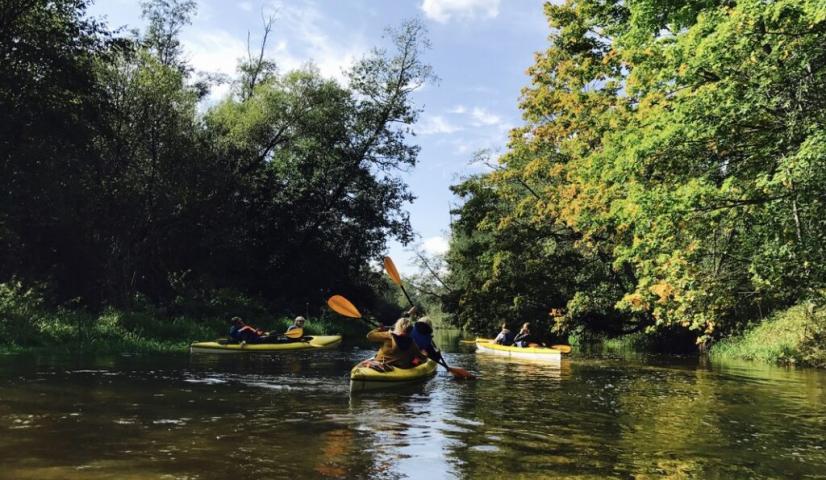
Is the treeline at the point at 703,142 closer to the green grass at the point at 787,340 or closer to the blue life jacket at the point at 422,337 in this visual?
the green grass at the point at 787,340

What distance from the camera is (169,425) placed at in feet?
24.2

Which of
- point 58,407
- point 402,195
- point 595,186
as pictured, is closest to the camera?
point 58,407

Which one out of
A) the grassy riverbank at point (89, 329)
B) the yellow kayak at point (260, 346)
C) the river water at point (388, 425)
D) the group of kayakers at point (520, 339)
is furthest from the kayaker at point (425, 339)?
the grassy riverbank at point (89, 329)

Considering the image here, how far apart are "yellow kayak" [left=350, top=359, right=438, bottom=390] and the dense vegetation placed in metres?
11.9

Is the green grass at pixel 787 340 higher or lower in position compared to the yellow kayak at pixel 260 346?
higher

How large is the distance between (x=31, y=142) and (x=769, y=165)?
20.7 metres

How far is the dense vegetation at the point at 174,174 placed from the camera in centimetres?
2019

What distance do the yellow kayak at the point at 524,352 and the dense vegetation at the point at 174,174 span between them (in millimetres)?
12295

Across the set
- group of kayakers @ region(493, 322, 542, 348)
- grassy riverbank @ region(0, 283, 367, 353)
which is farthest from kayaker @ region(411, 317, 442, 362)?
grassy riverbank @ region(0, 283, 367, 353)

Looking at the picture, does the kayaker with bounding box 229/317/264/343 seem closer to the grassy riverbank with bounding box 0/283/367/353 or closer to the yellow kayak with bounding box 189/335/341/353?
the yellow kayak with bounding box 189/335/341/353

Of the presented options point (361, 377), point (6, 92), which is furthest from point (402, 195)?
point (361, 377)

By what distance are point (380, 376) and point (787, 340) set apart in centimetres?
1402

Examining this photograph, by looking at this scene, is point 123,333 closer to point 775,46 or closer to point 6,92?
point 6,92

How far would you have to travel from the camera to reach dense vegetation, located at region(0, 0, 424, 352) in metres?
20.2
